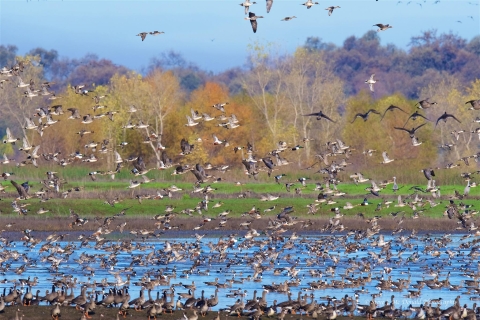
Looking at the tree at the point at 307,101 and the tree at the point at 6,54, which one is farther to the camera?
the tree at the point at 6,54

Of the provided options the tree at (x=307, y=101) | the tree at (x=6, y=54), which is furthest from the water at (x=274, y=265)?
the tree at (x=6, y=54)

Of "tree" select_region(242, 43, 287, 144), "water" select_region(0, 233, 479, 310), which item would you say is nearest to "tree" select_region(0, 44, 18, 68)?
"tree" select_region(242, 43, 287, 144)

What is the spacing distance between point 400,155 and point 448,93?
19.9m

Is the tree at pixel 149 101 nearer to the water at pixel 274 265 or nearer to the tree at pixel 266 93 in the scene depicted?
the tree at pixel 266 93

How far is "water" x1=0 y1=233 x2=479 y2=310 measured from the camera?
2971 cm

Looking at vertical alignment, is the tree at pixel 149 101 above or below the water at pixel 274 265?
above

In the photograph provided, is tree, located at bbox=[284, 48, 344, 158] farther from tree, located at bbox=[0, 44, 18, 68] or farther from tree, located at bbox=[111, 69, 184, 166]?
tree, located at bbox=[0, 44, 18, 68]

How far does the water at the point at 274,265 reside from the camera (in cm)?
2971

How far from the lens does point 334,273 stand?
3312 centimetres

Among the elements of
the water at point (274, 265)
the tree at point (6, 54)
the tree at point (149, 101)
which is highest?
the tree at point (6, 54)

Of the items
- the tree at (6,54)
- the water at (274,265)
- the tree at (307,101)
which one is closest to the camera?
the water at (274,265)

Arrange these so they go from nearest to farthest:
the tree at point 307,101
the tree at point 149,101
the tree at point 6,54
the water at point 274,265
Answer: the water at point 274,265
the tree at point 149,101
the tree at point 307,101
the tree at point 6,54

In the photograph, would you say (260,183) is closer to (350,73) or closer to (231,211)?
(231,211)

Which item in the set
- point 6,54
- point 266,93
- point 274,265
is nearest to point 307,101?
point 266,93
